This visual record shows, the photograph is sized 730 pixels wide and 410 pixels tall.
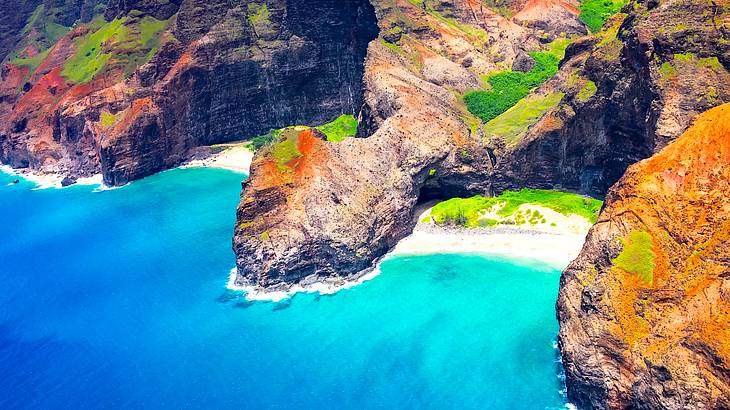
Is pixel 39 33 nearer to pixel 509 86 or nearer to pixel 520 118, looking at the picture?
pixel 509 86

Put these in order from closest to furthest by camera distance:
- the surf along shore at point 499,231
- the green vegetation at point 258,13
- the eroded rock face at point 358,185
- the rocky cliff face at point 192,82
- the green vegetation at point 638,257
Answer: the green vegetation at point 638,257 → the surf along shore at point 499,231 → the eroded rock face at point 358,185 → the rocky cliff face at point 192,82 → the green vegetation at point 258,13

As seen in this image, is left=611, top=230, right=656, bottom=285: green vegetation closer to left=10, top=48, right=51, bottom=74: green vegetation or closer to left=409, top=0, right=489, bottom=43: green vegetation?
left=409, top=0, right=489, bottom=43: green vegetation

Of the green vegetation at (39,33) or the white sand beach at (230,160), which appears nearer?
the white sand beach at (230,160)

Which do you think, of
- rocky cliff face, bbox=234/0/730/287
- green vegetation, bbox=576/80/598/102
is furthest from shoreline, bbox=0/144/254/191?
green vegetation, bbox=576/80/598/102

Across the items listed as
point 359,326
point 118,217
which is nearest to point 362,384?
point 359,326

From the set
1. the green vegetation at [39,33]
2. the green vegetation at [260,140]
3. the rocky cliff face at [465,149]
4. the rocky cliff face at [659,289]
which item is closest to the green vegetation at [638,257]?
the rocky cliff face at [659,289]

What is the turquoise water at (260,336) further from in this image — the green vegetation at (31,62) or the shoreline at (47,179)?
the green vegetation at (31,62)

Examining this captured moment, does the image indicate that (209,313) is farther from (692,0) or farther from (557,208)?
(692,0)

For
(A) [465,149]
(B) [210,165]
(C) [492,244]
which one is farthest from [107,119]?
(C) [492,244]
